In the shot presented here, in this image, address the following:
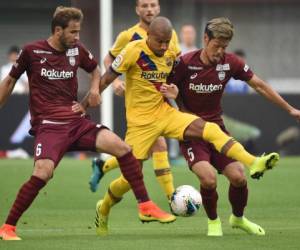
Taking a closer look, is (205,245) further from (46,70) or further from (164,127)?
(46,70)

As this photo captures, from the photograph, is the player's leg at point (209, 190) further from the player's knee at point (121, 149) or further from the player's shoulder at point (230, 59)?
the player's shoulder at point (230, 59)

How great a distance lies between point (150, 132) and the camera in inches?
443

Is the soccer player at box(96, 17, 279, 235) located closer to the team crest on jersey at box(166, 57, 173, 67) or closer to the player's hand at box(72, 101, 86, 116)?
the team crest on jersey at box(166, 57, 173, 67)

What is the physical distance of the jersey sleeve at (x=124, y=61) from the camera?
438 inches

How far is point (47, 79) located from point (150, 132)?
1.24 m

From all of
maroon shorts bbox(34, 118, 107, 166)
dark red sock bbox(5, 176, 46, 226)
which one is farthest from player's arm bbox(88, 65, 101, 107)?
dark red sock bbox(5, 176, 46, 226)

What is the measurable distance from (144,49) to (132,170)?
1.33m

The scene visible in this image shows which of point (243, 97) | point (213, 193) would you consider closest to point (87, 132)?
point (213, 193)

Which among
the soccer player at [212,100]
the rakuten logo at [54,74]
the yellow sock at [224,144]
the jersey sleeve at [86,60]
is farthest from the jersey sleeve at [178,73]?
the rakuten logo at [54,74]

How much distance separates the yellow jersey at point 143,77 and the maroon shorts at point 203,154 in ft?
1.58

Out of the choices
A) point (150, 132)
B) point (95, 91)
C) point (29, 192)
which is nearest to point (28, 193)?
point (29, 192)

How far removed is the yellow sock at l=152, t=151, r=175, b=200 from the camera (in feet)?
40.2

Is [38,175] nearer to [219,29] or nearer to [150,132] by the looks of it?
[150,132]

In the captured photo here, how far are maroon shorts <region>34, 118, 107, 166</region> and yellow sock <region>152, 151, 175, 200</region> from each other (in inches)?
68.9
